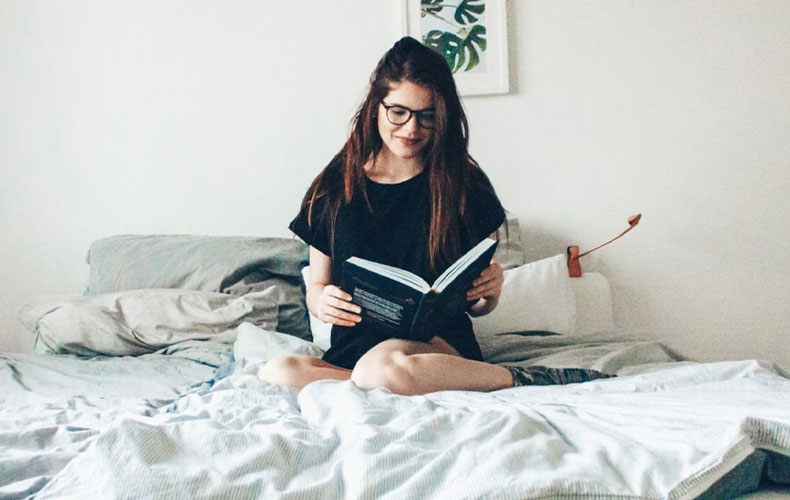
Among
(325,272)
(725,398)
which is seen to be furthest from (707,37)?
(725,398)

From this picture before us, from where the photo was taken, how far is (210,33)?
8.13 ft

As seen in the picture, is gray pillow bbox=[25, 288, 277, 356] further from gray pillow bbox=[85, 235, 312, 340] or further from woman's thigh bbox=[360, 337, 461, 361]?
woman's thigh bbox=[360, 337, 461, 361]

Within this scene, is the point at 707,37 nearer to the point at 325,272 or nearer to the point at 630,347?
the point at 630,347

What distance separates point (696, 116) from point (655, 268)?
487 mm

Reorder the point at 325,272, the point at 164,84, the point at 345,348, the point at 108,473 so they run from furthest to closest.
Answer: the point at 164,84, the point at 325,272, the point at 345,348, the point at 108,473

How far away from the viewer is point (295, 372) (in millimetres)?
1356

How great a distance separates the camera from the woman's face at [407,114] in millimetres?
1590

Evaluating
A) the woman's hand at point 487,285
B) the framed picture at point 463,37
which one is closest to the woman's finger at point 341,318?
the woman's hand at point 487,285

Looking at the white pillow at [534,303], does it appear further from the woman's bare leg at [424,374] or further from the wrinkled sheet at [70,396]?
the wrinkled sheet at [70,396]

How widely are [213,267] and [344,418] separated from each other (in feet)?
4.05

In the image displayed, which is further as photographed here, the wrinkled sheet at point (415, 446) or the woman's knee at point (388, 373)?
the woman's knee at point (388, 373)

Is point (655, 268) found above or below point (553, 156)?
below

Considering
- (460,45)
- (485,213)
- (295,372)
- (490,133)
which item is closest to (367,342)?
(295,372)

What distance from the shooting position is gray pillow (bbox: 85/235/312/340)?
210 centimetres
